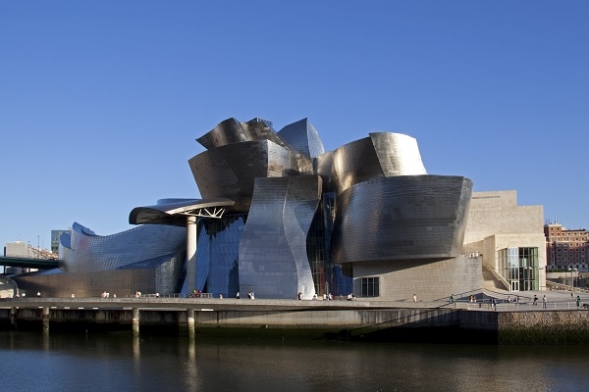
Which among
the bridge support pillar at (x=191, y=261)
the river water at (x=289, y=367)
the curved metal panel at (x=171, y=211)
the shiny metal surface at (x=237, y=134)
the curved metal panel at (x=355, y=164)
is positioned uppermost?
the shiny metal surface at (x=237, y=134)

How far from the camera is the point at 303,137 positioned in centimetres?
5369

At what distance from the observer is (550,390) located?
880 inches

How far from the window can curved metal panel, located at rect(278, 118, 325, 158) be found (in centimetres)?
1162

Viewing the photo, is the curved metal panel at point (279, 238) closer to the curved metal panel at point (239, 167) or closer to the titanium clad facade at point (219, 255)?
the curved metal panel at point (239, 167)

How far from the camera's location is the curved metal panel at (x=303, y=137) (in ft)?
175

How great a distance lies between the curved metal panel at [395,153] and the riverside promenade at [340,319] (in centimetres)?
1271

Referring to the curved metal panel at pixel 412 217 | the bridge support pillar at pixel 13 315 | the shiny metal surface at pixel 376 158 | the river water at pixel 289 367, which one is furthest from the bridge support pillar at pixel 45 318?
the shiny metal surface at pixel 376 158

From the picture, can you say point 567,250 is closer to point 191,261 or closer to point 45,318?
point 191,261

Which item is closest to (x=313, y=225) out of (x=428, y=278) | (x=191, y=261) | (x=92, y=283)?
(x=191, y=261)

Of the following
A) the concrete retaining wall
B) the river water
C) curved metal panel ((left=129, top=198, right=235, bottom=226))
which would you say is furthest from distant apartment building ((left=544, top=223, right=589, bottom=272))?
the river water

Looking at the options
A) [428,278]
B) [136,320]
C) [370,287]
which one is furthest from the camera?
[370,287]

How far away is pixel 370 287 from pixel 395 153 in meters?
9.75

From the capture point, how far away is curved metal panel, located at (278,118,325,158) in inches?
2096

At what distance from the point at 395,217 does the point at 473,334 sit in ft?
39.0
